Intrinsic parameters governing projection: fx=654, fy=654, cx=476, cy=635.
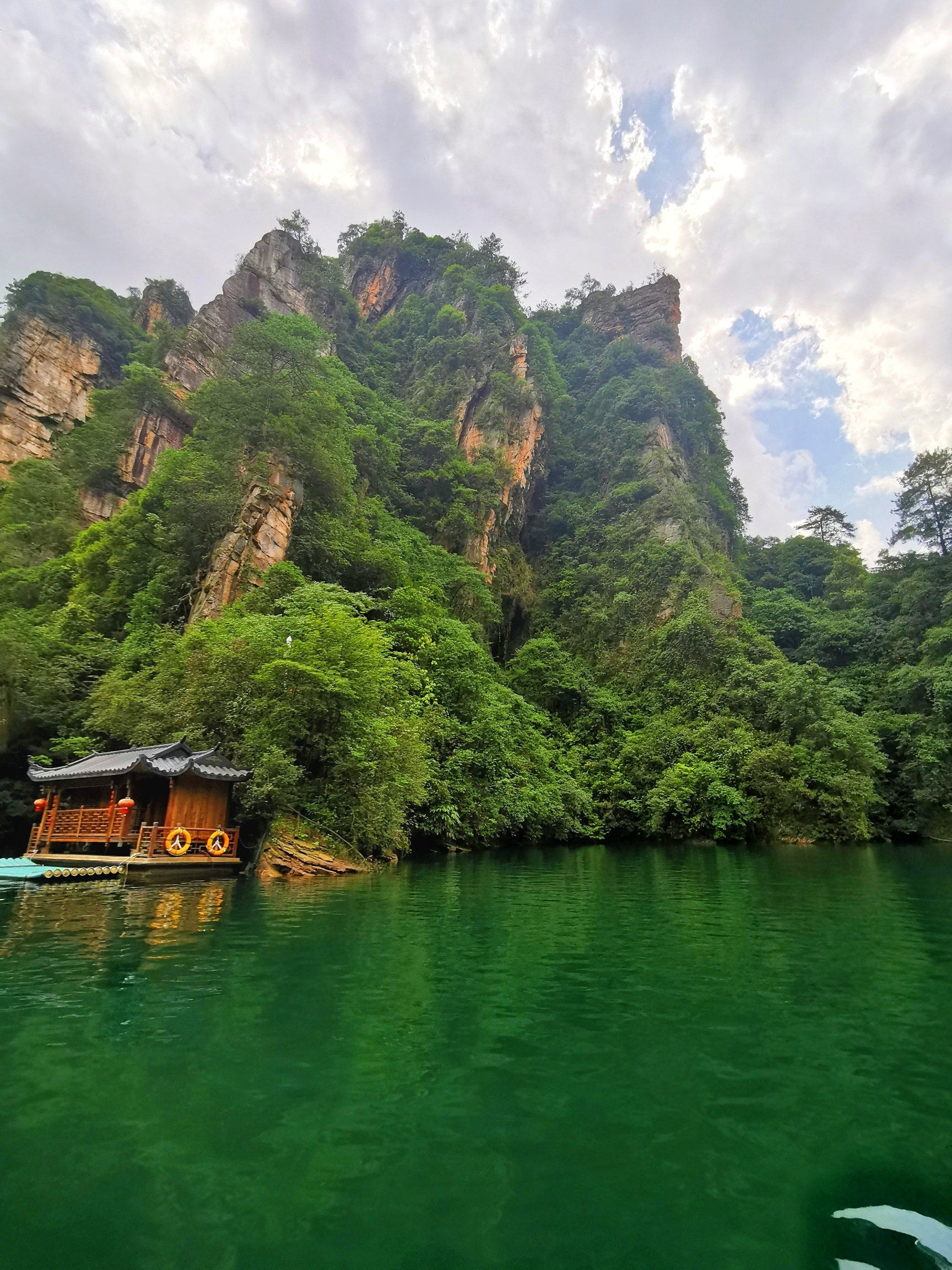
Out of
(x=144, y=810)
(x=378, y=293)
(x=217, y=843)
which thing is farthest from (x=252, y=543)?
(x=378, y=293)

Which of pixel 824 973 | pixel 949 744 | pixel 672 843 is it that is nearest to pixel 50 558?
pixel 672 843

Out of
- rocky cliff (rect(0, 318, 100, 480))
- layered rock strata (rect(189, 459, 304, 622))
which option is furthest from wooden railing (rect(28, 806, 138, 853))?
rocky cliff (rect(0, 318, 100, 480))

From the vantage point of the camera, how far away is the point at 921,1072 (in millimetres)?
4207

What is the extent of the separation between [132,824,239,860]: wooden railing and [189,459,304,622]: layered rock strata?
8388mm

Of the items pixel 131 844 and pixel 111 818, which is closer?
pixel 111 818

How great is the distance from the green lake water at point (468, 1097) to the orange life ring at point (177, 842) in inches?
244

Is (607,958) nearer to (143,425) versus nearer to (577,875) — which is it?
(577,875)

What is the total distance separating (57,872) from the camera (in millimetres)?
13555

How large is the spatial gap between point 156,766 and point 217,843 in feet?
7.91

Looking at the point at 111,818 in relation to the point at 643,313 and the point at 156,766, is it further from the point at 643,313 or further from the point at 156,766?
the point at 643,313

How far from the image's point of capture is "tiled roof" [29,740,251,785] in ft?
47.1

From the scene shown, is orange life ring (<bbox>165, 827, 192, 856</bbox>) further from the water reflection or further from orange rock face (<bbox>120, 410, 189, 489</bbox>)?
orange rock face (<bbox>120, 410, 189, 489</bbox>)

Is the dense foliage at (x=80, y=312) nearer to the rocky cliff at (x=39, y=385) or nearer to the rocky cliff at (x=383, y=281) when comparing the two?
the rocky cliff at (x=39, y=385)

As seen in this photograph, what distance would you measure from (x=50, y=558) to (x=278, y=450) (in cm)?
1071
